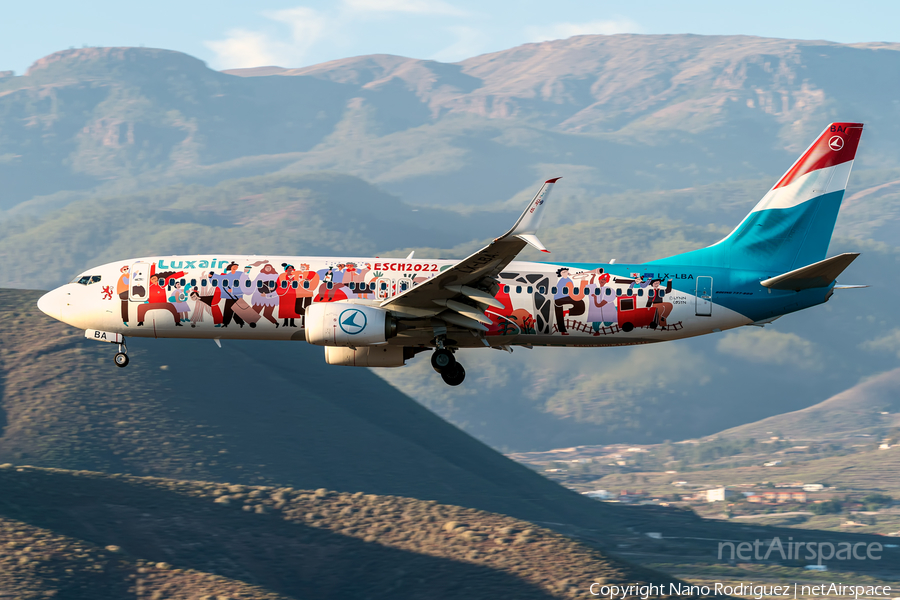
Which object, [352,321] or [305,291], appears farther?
[305,291]

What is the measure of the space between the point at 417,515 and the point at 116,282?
105174mm

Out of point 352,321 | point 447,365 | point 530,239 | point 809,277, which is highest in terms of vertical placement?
point 530,239

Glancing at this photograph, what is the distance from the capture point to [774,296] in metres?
47.1

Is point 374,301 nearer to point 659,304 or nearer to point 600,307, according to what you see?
point 600,307

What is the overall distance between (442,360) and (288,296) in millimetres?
8243

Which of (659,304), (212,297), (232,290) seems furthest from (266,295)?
(659,304)

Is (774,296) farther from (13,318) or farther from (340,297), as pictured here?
(13,318)

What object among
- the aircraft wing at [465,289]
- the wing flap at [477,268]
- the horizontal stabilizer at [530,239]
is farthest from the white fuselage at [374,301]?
the horizontal stabilizer at [530,239]

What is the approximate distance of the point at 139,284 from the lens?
48.1 metres

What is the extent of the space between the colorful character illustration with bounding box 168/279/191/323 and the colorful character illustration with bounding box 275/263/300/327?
15.3 ft

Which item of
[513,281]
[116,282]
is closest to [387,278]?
[513,281]

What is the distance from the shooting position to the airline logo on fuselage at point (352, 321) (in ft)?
146

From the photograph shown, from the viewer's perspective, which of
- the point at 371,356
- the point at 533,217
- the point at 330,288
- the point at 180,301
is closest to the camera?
the point at 533,217

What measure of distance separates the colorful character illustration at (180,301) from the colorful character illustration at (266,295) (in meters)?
3.44
